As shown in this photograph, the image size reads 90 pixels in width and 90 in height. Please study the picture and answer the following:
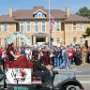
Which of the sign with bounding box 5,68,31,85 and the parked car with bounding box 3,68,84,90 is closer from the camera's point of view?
the parked car with bounding box 3,68,84,90

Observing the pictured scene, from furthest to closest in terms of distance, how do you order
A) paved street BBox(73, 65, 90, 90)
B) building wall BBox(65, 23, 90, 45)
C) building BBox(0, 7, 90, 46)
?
building wall BBox(65, 23, 90, 45) → building BBox(0, 7, 90, 46) → paved street BBox(73, 65, 90, 90)

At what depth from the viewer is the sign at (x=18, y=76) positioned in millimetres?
11836

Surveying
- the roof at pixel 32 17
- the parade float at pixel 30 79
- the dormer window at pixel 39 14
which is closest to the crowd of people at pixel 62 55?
the parade float at pixel 30 79

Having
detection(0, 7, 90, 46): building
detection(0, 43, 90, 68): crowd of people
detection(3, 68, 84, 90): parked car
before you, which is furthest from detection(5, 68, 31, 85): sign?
detection(0, 7, 90, 46): building

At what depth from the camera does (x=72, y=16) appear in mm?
80312

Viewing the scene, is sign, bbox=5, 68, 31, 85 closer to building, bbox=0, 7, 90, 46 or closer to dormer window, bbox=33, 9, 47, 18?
building, bbox=0, 7, 90, 46

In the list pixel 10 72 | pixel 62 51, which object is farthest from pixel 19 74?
pixel 62 51

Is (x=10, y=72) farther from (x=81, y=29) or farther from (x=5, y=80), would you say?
(x=81, y=29)

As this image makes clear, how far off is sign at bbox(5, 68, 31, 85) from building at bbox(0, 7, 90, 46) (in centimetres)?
6662

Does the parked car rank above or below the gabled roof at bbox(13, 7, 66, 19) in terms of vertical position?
below

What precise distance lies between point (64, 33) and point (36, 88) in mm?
68268

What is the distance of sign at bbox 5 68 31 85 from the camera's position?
11.8 metres

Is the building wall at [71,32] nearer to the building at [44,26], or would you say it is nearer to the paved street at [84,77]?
the building at [44,26]

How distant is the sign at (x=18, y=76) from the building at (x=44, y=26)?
6662 centimetres
